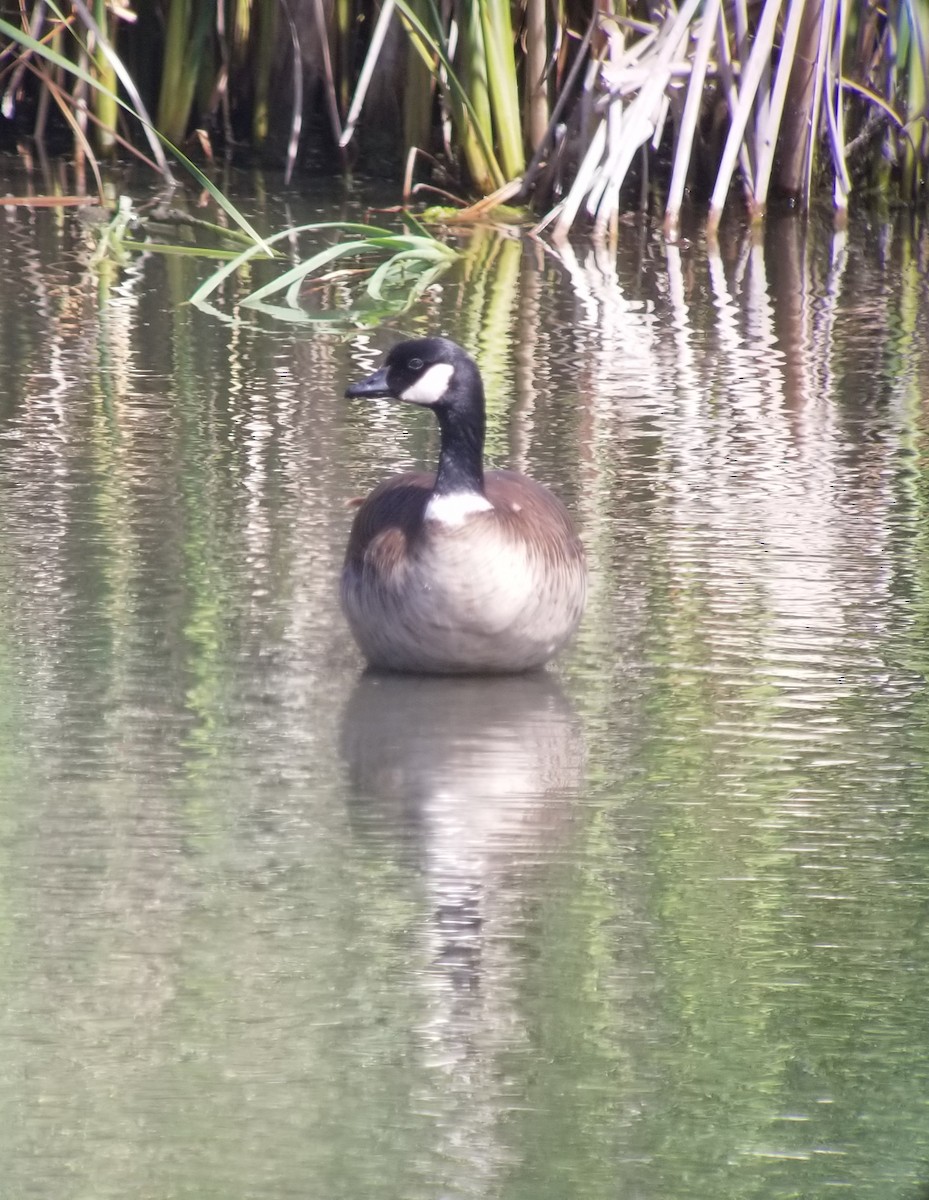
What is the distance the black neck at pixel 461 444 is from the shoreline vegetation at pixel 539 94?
4.13 m

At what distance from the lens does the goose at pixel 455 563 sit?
496cm

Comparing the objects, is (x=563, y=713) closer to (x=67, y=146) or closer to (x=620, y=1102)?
(x=620, y=1102)

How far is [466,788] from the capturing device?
453cm

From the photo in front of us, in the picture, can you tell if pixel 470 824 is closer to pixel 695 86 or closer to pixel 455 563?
pixel 455 563

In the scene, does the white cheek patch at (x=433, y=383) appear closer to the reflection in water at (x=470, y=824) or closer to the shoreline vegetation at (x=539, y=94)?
the reflection in water at (x=470, y=824)

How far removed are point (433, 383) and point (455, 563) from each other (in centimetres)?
54

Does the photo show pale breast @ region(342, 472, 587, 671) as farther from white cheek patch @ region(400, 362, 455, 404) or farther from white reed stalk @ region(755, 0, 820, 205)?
white reed stalk @ region(755, 0, 820, 205)

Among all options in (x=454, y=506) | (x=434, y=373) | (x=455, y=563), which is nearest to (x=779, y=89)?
(x=434, y=373)

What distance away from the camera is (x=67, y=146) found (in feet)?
45.0

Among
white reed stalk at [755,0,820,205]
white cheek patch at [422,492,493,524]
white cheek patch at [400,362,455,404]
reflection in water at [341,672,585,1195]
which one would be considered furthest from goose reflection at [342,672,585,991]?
white reed stalk at [755,0,820,205]

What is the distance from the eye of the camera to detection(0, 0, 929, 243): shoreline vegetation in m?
10.3

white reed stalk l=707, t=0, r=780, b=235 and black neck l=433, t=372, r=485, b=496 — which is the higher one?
white reed stalk l=707, t=0, r=780, b=235

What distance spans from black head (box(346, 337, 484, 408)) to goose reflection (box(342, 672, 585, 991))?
2.27 ft

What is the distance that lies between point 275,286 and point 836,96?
4060mm
